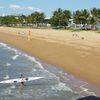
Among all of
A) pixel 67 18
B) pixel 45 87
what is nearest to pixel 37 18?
pixel 67 18

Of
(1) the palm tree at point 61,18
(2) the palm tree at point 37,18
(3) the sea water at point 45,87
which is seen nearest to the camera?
(3) the sea water at point 45,87

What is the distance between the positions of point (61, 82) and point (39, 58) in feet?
39.7

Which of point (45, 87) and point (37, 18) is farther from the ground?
point (37, 18)

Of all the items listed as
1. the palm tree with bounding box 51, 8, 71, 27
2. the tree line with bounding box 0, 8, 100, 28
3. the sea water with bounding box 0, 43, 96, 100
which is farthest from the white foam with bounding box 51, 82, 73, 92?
the palm tree with bounding box 51, 8, 71, 27

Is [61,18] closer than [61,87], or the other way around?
[61,87]

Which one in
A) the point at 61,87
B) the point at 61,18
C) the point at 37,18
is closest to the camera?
the point at 61,87

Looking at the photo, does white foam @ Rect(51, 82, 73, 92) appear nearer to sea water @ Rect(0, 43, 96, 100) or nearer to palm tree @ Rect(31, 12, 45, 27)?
sea water @ Rect(0, 43, 96, 100)

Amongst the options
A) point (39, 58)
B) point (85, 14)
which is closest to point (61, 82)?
point (39, 58)

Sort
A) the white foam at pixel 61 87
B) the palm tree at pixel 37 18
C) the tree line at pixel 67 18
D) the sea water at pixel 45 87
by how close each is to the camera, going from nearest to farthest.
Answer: the sea water at pixel 45 87, the white foam at pixel 61 87, the tree line at pixel 67 18, the palm tree at pixel 37 18

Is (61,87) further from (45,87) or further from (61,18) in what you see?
(61,18)

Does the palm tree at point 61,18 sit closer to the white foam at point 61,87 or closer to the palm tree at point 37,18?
the palm tree at point 37,18

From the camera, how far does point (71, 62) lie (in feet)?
85.4

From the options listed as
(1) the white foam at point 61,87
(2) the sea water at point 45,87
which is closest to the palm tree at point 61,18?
(2) the sea water at point 45,87

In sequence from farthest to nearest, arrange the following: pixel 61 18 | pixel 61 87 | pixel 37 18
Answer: pixel 37 18, pixel 61 18, pixel 61 87
